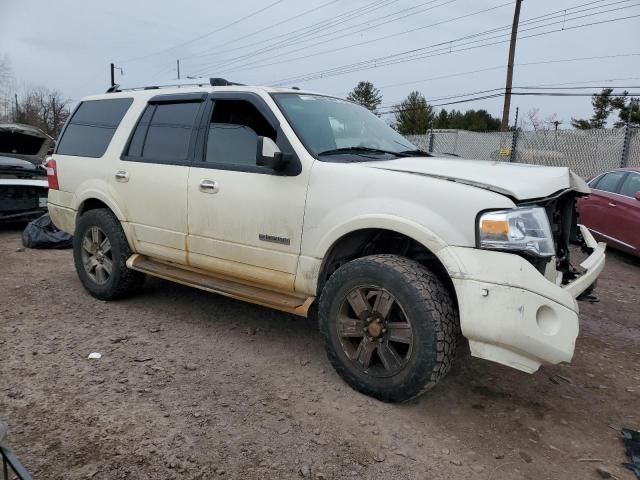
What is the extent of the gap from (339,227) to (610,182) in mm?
6777

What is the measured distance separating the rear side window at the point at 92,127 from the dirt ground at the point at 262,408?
1562 mm

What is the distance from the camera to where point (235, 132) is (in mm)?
3850

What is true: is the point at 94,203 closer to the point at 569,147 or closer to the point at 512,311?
the point at 512,311

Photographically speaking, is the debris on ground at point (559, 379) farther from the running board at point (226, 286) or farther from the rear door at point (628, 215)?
the rear door at point (628, 215)

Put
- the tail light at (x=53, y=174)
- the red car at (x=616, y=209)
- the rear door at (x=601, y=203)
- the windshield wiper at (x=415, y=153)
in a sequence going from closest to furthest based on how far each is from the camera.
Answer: the windshield wiper at (x=415, y=153)
the tail light at (x=53, y=174)
the red car at (x=616, y=209)
the rear door at (x=601, y=203)

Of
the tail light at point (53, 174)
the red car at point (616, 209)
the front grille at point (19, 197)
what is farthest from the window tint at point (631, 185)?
the front grille at point (19, 197)

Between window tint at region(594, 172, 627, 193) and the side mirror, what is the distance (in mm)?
6632

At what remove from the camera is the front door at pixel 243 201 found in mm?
3434

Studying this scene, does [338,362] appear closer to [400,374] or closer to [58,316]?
[400,374]

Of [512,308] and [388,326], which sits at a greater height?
[512,308]

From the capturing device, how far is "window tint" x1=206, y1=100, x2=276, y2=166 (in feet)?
12.2

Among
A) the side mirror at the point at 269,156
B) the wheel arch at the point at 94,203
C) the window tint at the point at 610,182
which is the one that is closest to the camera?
the side mirror at the point at 269,156

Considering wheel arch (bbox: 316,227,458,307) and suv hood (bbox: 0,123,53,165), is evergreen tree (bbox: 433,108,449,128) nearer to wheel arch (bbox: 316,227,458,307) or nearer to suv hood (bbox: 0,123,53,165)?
suv hood (bbox: 0,123,53,165)

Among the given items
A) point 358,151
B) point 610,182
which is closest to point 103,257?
point 358,151
